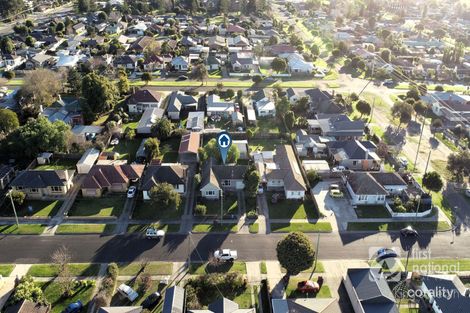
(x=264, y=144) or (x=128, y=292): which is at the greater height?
(x=128, y=292)

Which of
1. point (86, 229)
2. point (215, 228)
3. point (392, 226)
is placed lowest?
point (392, 226)

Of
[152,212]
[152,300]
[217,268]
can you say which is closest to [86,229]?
[152,212]

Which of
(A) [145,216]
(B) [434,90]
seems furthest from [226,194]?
(B) [434,90]

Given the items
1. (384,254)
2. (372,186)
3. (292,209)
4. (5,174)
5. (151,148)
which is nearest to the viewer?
(384,254)

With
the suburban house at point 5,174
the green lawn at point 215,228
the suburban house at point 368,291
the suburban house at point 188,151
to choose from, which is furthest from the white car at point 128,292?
the suburban house at point 5,174

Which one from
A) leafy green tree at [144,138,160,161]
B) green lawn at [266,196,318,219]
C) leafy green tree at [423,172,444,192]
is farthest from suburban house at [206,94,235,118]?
leafy green tree at [423,172,444,192]

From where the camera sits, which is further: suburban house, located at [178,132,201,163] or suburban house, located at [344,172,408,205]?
suburban house, located at [178,132,201,163]

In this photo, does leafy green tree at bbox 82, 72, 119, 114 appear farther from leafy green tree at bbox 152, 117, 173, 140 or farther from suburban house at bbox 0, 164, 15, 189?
suburban house at bbox 0, 164, 15, 189

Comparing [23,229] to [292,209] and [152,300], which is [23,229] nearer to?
[152,300]
